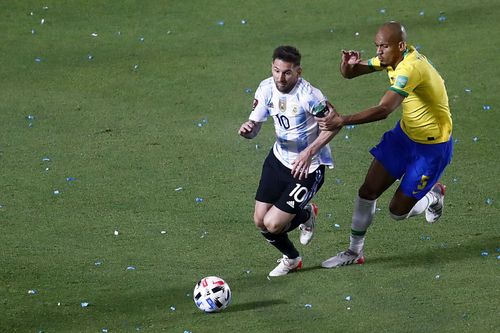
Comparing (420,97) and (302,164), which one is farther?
(420,97)

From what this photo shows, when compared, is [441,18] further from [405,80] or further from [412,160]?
[405,80]

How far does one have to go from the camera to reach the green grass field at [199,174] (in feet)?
28.2

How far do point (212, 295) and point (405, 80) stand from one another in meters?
2.30

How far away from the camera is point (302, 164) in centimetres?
855

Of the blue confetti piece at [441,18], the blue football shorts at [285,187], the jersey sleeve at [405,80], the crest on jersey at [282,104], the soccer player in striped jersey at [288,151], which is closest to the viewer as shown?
the jersey sleeve at [405,80]

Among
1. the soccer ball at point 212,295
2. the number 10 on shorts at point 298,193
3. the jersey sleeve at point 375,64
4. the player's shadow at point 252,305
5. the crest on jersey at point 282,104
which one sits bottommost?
the player's shadow at point 252,305

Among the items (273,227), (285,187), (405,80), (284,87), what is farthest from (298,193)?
(405,80)

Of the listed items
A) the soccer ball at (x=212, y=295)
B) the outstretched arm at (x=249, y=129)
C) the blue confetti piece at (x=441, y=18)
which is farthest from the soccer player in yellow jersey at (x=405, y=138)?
the blue confetti piece at (x=441, y=18)

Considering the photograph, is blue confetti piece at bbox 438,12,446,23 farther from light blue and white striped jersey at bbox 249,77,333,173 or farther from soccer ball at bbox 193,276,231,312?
soccer ball at bbox 193,276,231,312

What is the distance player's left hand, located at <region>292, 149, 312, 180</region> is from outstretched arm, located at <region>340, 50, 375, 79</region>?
1.10m

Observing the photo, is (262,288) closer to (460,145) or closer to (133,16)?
(460,145)

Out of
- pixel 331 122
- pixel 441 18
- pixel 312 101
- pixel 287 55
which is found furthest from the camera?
pixel 441 18

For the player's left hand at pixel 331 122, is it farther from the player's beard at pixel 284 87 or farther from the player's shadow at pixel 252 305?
the player's shadow at pixel 252 305

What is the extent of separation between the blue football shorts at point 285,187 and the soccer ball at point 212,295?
92 cm
